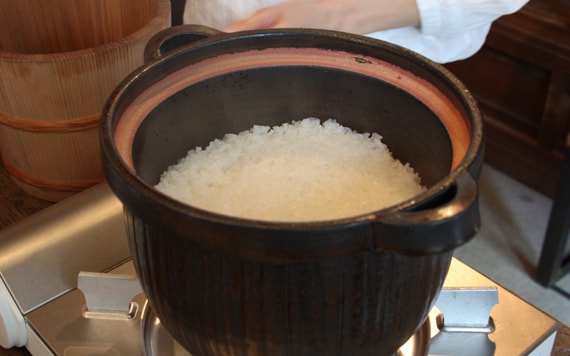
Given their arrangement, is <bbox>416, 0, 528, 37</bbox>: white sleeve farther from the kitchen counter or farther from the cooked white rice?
the kitchen counter

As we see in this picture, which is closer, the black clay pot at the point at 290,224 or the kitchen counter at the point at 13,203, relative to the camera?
the black clay pot at the point at 290,224

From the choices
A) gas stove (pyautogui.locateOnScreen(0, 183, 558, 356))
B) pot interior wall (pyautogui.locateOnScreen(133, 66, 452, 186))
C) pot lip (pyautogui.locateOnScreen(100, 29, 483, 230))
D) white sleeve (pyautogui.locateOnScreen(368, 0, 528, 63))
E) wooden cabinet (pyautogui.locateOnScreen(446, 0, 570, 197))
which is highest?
pot lip (pyautogui.locateOnScreen(100, 29, 483, 230))

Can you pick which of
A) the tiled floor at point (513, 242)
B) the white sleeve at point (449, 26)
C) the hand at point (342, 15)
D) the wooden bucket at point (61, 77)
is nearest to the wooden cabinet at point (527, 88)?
the tiled floor at point (513, 242)

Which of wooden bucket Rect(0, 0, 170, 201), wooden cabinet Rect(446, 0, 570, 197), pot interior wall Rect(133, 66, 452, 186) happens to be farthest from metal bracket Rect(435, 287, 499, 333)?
wooden cabinet Rect(446, 0, 570, 197)

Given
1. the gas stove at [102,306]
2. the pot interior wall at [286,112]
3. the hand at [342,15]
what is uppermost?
the pot interior wall at [286,112]

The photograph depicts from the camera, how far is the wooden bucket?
0.87 m

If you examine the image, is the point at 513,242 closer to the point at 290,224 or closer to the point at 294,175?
the point at 294,175

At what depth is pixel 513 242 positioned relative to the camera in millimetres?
2174

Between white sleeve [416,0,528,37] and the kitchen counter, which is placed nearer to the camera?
the kitchen counter

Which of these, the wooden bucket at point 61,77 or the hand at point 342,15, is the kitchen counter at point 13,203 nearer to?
the wooden bucket at point 61,77

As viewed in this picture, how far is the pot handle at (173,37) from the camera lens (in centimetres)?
65

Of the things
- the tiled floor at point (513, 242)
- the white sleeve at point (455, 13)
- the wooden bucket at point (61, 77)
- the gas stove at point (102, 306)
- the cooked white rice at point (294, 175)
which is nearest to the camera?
the cooked white rice at point (294, 175)

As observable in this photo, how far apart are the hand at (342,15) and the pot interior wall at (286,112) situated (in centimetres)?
25

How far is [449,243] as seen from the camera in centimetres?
45
